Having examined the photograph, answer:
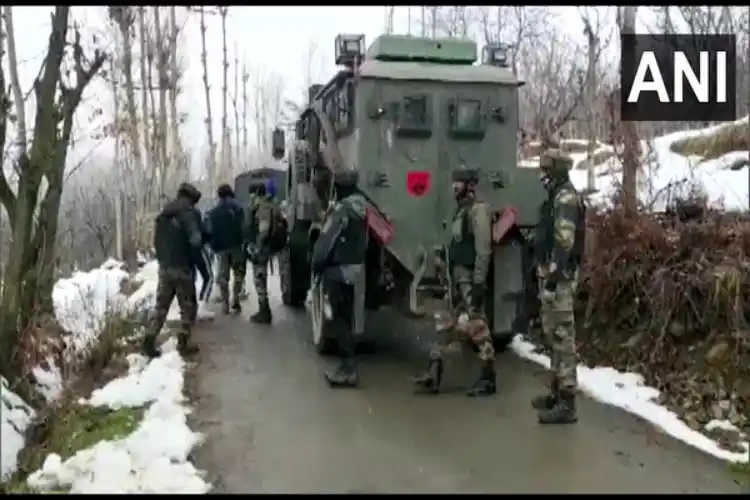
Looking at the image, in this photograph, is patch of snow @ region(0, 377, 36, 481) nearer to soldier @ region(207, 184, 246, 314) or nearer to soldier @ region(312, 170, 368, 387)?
soldier @ region(312, 170, 368, 387)

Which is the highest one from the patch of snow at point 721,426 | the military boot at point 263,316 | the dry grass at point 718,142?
the dry grass at point 718,142

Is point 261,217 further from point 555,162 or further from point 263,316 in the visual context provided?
point 555,162

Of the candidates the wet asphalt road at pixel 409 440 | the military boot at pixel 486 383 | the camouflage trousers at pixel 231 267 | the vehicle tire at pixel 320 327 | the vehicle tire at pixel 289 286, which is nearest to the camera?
the wet asphalt road at pixel 409 440

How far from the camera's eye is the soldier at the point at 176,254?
8875 millimetres

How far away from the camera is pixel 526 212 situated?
29.3 feet

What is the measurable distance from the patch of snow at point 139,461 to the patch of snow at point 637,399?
358cm

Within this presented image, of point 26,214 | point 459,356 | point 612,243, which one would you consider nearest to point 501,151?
point 612,243

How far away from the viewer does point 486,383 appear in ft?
→ 26.1

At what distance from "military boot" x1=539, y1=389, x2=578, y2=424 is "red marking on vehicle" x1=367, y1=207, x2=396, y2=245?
2286 millimetres

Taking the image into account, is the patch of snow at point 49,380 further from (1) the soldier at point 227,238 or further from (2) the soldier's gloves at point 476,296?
(2) the soldier's gloves at point 476,296

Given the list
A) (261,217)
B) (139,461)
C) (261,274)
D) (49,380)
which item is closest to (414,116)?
(261,217)

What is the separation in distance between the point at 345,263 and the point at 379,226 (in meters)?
0.68

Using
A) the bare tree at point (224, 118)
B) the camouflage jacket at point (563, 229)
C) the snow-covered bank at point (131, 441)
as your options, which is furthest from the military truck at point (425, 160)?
the bare tree at point (224, 118)

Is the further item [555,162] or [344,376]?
[344,376]
